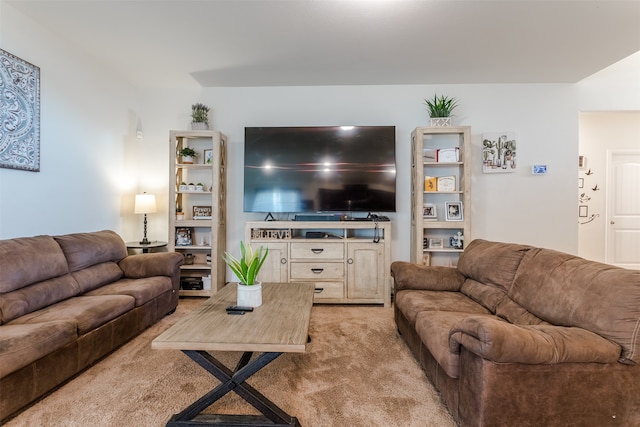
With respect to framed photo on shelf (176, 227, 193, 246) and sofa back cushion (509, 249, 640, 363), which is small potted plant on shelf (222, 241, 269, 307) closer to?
sofa back cushion (509, 249, 640, 363)

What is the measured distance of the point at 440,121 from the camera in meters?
3.46

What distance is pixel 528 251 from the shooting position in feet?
6.64

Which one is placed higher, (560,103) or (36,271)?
(560,103)

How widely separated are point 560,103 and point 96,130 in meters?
5.34

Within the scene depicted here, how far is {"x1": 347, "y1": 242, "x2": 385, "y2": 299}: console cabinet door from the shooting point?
11.0ft

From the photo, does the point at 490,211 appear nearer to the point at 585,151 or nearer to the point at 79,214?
the point at 585,151

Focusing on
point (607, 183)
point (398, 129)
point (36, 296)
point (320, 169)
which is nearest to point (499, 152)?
point (398, 129)

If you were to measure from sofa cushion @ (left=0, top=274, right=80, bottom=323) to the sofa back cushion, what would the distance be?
311 cm

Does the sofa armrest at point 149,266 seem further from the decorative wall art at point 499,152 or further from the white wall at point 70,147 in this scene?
the decorative wall art at point 499,152

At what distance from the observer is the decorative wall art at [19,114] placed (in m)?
2.24

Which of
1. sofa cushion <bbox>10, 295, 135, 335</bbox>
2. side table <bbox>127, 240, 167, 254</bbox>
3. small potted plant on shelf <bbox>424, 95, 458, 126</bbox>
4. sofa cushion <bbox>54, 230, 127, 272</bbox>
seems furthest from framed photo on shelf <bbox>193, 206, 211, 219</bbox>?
Result: small potted plant on shelf <bbox>424, 95, 458, 126</bbox>

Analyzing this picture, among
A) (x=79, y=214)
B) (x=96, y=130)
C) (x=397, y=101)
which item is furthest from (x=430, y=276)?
(x=96, y=130)

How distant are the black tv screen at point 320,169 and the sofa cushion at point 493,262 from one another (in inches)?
45.6

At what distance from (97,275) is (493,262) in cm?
320
